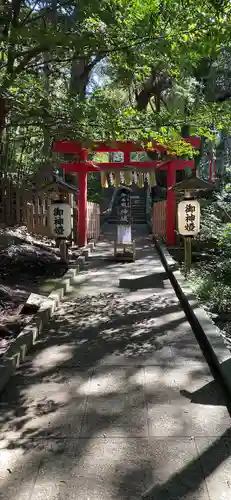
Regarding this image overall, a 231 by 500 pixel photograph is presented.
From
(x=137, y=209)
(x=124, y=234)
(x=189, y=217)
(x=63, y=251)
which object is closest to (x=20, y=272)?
(x=63, y=251)

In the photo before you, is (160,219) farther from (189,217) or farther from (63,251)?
(189,217)

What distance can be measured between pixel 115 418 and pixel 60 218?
684cm

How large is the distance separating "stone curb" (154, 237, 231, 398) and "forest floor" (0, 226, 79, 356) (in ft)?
8.25

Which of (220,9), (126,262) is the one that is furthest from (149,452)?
(126,262)

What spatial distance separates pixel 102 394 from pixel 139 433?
780 mm

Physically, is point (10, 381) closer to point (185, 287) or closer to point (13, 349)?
point (13, 349)

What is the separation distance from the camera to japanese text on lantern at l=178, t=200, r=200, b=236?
941cm

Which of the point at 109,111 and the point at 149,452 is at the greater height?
the point at 109,111

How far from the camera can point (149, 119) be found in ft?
22.0

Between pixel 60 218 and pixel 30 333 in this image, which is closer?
pixel 30 333

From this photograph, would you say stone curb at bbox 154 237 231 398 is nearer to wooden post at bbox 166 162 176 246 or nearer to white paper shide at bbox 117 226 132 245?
white paper shide at bbox 117 226 132 245

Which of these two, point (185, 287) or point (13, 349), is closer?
point (13, 349)

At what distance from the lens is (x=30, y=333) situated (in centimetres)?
531

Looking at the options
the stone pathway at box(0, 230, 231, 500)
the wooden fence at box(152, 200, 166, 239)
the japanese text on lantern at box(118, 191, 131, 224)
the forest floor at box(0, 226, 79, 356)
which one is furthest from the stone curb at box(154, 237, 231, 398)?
the wooden fence at box(152, 200, 166, 239)
